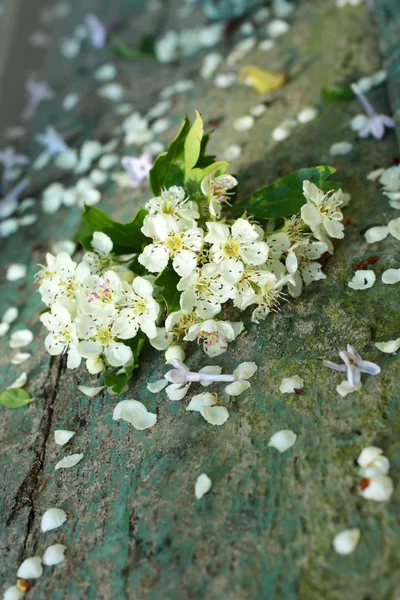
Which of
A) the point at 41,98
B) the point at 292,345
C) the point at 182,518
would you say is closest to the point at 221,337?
the point at 292,345

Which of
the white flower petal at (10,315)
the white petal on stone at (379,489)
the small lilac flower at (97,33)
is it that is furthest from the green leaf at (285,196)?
the small lilac flower at (97,33)

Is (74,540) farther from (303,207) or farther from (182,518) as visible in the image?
(303,207)

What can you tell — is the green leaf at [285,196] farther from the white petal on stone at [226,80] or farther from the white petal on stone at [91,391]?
the white petal on stone at [226,80]

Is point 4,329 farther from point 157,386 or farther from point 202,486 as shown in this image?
point 202,486

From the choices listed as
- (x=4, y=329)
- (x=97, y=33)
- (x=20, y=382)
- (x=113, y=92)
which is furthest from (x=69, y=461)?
(x=97, y=33)

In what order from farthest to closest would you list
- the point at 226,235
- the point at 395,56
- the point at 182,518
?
1. the point at 395,56
2. the point at 226,235
3. the point at 182,518

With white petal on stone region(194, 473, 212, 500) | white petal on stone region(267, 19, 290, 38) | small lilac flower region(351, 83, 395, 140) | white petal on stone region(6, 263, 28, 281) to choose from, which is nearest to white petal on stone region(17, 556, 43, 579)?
white petal on stone region(194, 473, 212, 500)

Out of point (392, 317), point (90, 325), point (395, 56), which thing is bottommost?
point (392, 317)
